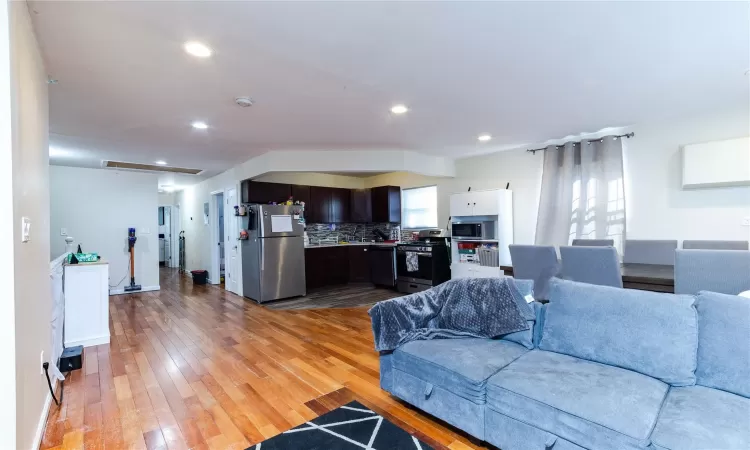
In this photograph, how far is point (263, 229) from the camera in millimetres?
5344

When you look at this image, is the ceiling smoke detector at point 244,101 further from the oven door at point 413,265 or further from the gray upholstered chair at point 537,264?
the oven door at point 413,265

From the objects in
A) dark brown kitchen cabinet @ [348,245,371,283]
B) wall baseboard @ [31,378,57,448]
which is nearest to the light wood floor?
wall baseboard @ [31,378,57,448]

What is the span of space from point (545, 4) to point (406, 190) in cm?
510

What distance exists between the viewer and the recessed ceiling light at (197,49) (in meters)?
2.06

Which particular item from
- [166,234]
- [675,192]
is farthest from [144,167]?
[675,192]

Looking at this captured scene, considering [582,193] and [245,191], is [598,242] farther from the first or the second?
[245,191]

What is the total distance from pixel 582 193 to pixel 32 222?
523 centimetres

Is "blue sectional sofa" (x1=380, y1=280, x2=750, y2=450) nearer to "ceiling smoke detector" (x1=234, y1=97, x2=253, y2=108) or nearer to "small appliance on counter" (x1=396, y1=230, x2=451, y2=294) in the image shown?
"ceiling smoke detector" (x1=234, y1=97, x2=253, y2=108)

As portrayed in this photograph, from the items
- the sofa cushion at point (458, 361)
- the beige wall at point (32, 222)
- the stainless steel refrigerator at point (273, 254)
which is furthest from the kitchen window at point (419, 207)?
the beige wall at point (32, 222)

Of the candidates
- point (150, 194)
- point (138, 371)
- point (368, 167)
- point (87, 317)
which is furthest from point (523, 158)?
point (150, 194)

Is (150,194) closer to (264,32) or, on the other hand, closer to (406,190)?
Result: (406,190)

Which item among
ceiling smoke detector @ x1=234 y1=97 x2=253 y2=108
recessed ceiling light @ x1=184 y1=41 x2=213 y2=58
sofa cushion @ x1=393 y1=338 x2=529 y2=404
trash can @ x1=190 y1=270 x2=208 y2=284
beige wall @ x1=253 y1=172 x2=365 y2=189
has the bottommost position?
trash can @ x1=190 y1=270 x2=208 y2=284

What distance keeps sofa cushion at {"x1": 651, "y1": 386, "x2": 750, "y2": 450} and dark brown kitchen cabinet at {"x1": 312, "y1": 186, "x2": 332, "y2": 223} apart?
5.80 meters

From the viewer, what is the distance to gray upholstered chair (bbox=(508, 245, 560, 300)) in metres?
3.13
